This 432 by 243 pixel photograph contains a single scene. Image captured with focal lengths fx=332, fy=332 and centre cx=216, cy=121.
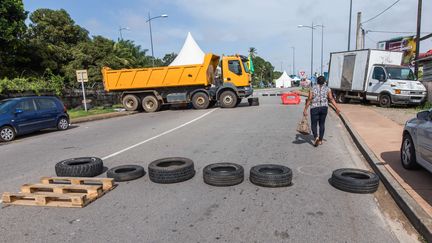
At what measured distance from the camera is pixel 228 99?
20.5m

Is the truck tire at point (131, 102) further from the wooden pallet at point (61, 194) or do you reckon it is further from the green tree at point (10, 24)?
the wooden pallet at point (61, 194)

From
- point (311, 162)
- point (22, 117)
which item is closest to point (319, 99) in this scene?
point (311, 162)

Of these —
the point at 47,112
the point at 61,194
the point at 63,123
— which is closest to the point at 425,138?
the point at 61,194

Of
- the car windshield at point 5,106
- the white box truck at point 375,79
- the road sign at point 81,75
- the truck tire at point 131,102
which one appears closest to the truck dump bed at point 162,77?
the truck tire at point 131,102

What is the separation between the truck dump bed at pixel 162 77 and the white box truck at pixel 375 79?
8179 millimetres

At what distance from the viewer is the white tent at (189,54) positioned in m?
40.6

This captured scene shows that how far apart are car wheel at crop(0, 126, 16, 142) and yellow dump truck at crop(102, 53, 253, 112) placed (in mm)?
10203

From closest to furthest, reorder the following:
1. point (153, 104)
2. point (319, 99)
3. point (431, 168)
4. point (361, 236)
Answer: point (361, 236) < point (431, 168) < point (319, 99) < point (153, 104)

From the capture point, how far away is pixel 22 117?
12.1 metres

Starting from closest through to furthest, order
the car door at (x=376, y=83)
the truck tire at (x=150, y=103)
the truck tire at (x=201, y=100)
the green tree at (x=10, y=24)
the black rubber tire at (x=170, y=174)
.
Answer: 1. the black rubber tire at (x=170, y=174)
2. the car door at (x=376, y=83)
3. the green tree at (x=10, y=24)
4. the truck tire at (x=201, y=100)
5. the truck tire at (x=150, y=103)

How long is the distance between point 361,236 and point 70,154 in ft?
23.6

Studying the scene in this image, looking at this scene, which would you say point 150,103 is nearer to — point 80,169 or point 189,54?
point 80,169

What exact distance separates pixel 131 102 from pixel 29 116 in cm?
966

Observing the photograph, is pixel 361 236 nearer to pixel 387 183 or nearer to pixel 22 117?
pixel 387 183
